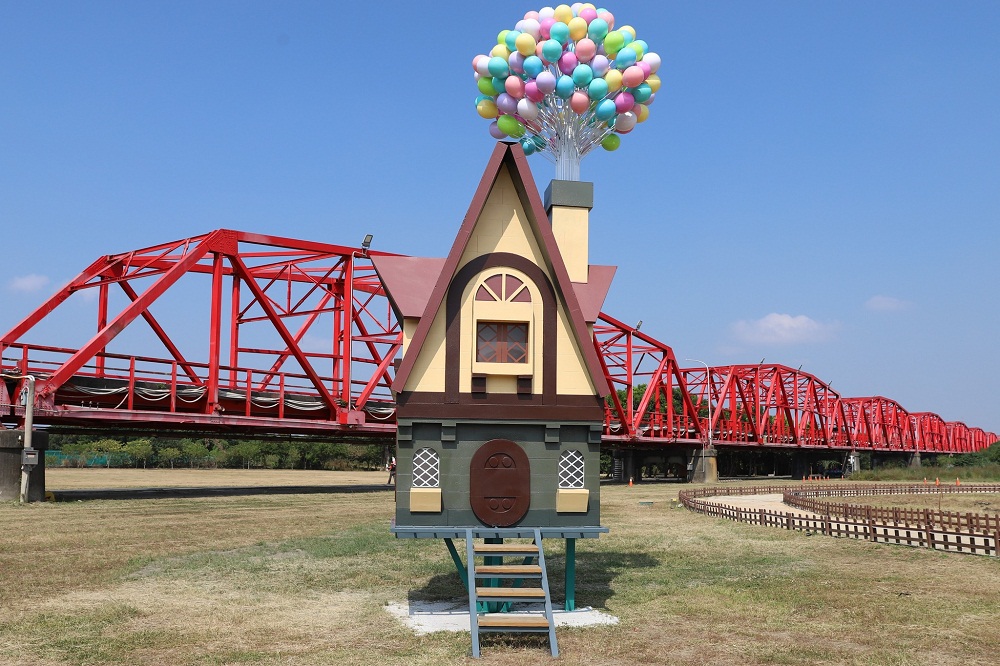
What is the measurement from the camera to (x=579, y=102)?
2647 centimetres

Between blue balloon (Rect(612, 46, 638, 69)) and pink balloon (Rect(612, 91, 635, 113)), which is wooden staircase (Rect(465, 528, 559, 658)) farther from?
blue balloon (Rect(612, 46, 638, 69))

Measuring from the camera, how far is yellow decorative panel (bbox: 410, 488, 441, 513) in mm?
14703

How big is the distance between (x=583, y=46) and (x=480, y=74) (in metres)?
3.34

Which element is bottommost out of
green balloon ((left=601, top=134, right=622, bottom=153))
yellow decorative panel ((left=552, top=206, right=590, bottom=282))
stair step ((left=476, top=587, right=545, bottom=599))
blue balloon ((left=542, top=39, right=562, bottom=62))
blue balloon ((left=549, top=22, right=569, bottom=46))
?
stair step ((left=476, top=587, right=545, bottom=599))

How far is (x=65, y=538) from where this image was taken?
78.8 feet

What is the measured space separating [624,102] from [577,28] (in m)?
2.95

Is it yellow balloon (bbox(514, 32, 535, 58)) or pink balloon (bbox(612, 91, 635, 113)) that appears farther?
yellow balloon (bbox(514, 32, 535, 58))

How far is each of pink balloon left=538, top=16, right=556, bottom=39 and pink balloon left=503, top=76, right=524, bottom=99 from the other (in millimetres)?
1998

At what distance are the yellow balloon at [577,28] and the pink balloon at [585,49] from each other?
21 cm

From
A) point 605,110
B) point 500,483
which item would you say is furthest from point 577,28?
point 500,483

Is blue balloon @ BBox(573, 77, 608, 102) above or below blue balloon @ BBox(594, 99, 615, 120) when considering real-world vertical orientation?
above

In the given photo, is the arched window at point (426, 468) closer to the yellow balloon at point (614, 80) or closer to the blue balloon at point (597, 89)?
the blue balloon at point (597, 89)

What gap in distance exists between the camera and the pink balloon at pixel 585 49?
2720 centimetres

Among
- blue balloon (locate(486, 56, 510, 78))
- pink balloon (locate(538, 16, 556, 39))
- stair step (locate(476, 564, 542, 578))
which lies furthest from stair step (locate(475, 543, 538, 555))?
pink balloon (locate(538, 16, 556, 39))
